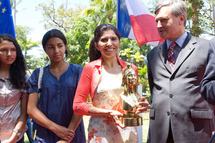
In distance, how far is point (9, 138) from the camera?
267cm

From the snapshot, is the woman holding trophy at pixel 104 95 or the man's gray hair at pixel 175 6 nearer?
the man's gray hair at pixel 175 6

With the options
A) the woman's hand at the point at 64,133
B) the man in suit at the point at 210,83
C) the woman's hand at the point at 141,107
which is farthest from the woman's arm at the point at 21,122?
the man in suit at the point at 210,83

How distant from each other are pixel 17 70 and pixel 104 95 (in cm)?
114

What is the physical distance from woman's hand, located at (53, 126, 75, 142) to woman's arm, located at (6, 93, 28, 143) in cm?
44

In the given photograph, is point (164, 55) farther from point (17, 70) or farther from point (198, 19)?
point (198, 19)

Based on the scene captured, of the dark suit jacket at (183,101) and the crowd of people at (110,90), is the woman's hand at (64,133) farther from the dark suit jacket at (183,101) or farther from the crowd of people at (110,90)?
the dark suit jacket at (183,101)

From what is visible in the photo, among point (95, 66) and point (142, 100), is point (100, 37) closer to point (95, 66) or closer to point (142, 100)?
point (95, 66)

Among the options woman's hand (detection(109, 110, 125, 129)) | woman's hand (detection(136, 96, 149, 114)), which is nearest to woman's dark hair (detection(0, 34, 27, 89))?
woman's hand (detection(109, 110, 125, 129))

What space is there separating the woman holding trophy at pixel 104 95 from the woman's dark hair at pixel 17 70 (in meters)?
0.78

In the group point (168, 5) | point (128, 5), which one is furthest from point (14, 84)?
point (128, 5)

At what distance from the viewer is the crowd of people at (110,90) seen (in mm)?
2088

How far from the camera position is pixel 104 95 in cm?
239

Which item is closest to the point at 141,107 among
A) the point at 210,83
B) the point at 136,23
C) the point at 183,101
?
the point at 183,101

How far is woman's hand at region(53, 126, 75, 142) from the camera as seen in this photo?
8.43 ft
